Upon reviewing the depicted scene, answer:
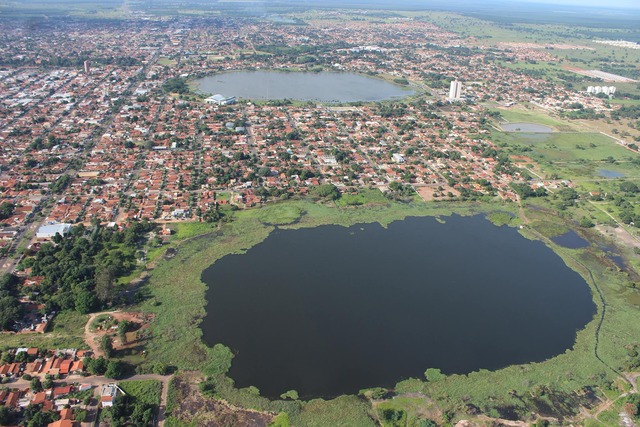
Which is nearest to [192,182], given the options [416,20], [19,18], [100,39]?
[100,39]

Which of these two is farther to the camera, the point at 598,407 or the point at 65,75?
the point at 65,75

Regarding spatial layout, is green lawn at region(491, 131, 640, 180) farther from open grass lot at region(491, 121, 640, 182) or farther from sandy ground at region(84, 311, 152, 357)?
sandy ground at region(84, 311, 152, 357)

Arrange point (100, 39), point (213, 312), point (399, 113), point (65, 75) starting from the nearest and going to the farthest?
point (213, 312), point (399, 113), point (65, 75), point (100, 39)

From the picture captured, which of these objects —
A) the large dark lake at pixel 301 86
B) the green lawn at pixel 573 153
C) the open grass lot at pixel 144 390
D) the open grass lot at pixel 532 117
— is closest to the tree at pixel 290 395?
the open grass lot at pixel 144 390

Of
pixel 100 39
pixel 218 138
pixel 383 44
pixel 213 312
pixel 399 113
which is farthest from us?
pixel 383 44

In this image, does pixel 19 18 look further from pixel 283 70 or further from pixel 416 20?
pixel 416 20

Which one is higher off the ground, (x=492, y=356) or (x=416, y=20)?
(x=416, y=20)

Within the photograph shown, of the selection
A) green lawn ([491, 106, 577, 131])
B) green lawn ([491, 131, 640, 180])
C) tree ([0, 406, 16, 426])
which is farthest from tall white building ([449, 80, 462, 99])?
tree ([0, 406, 16, 426])
